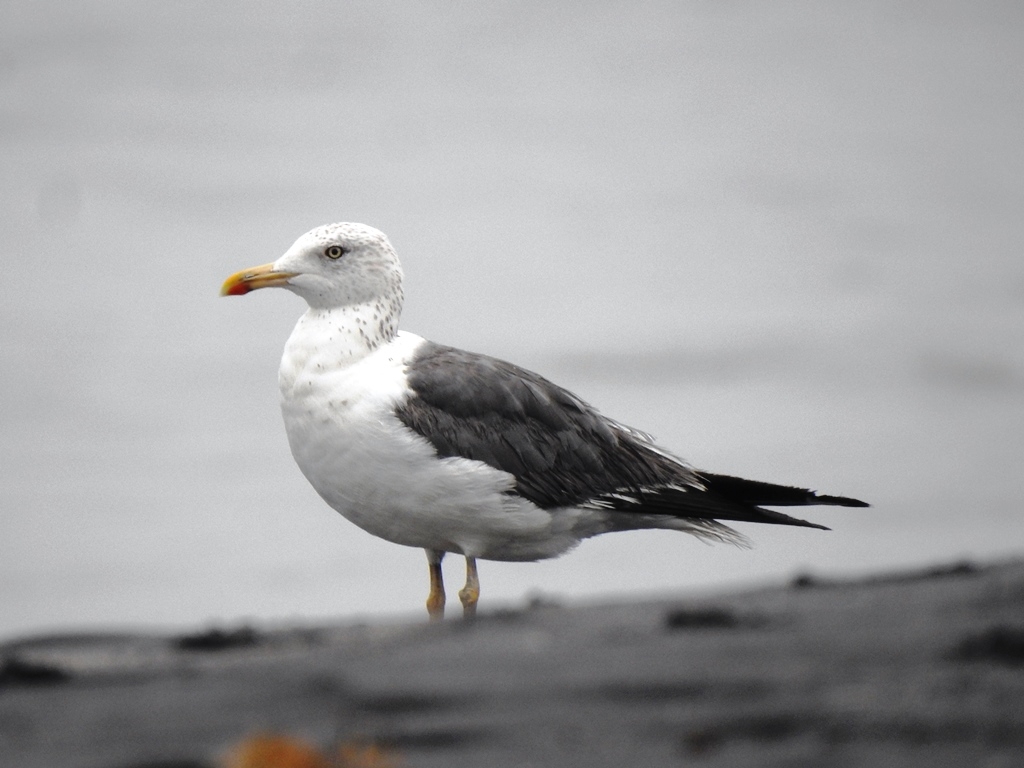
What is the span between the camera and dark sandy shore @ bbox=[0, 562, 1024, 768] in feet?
12.6

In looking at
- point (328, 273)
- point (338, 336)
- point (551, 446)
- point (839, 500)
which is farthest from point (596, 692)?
point (328, 273)

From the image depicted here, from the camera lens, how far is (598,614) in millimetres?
5391

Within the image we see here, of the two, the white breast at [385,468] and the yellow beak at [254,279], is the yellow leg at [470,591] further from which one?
the yellow beak at [254,279]

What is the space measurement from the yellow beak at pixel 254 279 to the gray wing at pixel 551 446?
0.79 m

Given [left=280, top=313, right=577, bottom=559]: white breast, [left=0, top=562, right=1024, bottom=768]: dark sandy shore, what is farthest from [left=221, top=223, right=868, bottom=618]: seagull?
[left=0, top=562, right=1024, bottom=768]: dark sandy shore

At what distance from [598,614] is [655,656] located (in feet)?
2.66

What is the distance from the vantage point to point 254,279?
8.04 metres

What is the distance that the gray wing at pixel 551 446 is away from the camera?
7.52 meters

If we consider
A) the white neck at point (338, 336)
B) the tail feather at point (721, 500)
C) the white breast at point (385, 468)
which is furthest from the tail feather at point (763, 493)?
the white neck at point (338, 336)

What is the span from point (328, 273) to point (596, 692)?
416 cm

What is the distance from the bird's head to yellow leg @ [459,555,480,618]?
144cm

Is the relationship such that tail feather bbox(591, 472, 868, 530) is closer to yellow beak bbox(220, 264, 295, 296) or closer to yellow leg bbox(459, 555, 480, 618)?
yellow leg bbox(459, 555, 480, 618)

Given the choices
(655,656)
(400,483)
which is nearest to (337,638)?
(655,656)

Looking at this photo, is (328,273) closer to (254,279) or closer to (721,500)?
(254,279)
